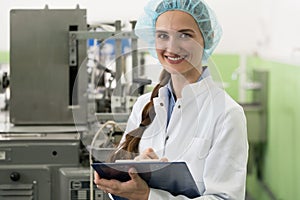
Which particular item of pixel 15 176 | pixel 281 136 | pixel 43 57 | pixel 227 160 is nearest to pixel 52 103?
pixel 43 57

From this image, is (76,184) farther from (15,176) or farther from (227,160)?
(227,160)

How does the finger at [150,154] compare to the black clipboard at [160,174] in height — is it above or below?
above

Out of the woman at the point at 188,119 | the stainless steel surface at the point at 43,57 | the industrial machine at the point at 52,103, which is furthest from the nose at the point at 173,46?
the stainless steel surface at the point at 43,57

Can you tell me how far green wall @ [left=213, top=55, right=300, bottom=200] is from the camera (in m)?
2.98

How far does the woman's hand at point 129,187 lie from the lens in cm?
132

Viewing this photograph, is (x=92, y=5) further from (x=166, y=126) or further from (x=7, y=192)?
(x=166, y=126)

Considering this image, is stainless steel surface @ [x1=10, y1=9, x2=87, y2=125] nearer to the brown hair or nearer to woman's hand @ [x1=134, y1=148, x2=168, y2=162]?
the brown hair

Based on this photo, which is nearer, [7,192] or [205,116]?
[205,116]

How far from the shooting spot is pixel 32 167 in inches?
77.7

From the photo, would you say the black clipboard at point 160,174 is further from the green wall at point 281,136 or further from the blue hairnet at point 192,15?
the green wall at point 281,136

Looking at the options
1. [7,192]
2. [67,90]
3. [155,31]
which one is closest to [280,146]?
[67,90]

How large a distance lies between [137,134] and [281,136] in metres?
2.10

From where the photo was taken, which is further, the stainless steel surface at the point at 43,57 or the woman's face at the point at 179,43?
the stainless steel surface at the point at 43,57

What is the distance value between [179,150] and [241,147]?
166mm
